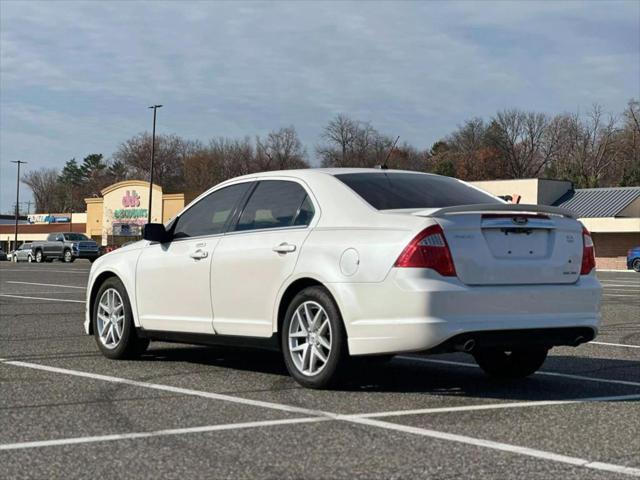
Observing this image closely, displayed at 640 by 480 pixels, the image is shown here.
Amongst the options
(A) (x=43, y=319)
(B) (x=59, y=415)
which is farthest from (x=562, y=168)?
(B) (x=59, y=415)

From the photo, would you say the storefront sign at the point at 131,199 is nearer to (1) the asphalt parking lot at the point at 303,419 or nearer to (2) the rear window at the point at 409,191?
(1) the asphalt parking lot at the point at 303,419

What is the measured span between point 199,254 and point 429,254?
238 cm

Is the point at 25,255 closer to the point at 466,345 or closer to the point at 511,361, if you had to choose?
the point at 511,361

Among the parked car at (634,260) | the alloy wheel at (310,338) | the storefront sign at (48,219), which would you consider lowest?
the alloy wheel at (310,338)

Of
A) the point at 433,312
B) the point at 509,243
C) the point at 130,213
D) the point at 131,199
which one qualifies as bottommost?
the point at 433,312

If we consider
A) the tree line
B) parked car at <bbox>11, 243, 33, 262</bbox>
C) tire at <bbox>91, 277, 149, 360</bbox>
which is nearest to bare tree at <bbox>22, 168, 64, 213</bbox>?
the tree line

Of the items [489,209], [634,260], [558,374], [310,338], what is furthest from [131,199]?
[489,209]

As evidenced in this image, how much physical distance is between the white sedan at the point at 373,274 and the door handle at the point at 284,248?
0.04ft

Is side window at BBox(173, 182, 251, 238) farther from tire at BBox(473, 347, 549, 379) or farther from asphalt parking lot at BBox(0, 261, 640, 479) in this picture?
tire at BBox(473, 347, 549, 379)

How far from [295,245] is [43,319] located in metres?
6.74

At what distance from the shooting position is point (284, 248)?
719 centimetres

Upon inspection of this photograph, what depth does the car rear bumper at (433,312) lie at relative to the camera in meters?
6.33

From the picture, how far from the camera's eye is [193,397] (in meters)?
6.59

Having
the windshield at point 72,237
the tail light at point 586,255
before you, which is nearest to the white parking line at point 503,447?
the tail light at point 586,255
